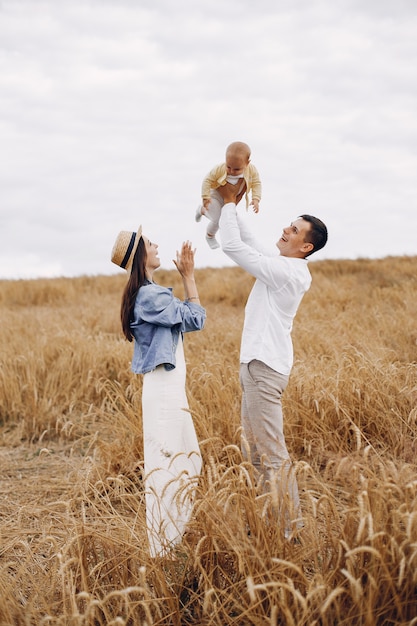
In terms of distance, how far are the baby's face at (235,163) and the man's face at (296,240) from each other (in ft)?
1.57

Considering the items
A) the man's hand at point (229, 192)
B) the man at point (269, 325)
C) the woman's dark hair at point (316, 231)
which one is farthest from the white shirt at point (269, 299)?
the man's hand at point (229, 192)

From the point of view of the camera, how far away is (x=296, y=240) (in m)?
3.13

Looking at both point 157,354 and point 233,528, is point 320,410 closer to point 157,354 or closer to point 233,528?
point 157,354

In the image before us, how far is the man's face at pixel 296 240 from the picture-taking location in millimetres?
3117

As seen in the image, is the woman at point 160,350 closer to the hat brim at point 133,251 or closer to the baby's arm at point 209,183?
the hat brim at point 133,251

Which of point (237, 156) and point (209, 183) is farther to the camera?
point (209, 183)

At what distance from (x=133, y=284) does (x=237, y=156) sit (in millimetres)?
965

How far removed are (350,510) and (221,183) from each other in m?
2.01

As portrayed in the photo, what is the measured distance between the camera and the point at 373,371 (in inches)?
185

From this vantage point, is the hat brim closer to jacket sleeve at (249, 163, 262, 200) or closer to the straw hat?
the straw hat

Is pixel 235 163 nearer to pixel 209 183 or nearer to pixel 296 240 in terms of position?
pixel 209 183

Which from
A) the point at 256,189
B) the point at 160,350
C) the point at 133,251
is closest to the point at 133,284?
the point at 133,251

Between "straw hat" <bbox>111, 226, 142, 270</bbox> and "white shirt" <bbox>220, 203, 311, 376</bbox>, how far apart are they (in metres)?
0.49

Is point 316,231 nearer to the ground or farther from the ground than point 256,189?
nearer to the ground
